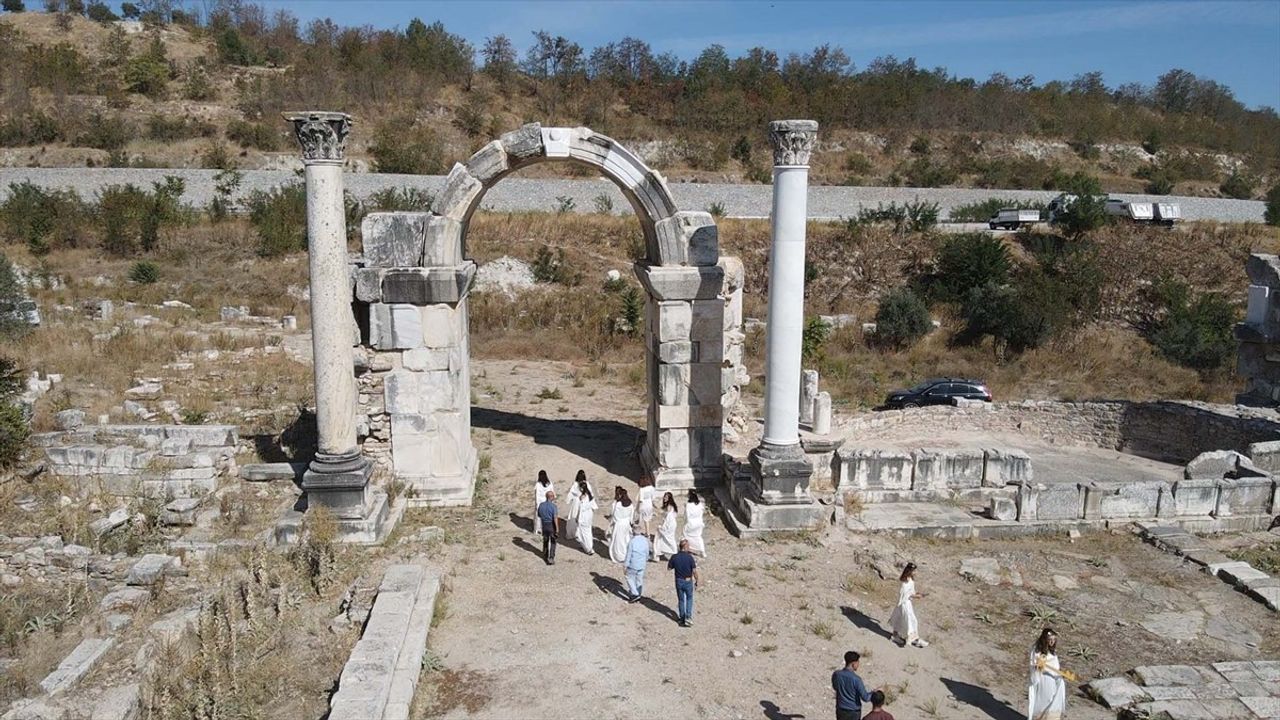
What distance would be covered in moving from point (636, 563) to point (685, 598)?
665 mm

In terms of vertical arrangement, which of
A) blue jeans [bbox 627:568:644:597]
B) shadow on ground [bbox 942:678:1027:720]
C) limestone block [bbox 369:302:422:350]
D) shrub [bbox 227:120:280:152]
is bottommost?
shadow on ground [bbox 942:678:1027:720]

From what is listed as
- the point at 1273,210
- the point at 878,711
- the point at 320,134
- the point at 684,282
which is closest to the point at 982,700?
the point at 878,711

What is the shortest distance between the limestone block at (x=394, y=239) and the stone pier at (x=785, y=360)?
4473mm

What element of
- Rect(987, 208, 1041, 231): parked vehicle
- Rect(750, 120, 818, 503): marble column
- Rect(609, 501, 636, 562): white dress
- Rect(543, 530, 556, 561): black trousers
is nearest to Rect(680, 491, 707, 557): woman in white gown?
Rect(609, 501, 636, 562): white dress

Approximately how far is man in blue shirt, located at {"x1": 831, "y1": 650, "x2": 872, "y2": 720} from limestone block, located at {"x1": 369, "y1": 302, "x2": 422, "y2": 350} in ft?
22.3

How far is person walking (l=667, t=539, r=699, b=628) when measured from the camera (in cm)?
802

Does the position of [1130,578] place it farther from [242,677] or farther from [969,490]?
[242,677]

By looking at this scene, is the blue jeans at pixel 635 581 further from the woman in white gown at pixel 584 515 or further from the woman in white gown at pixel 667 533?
the woman in white gown at pixel 584 515

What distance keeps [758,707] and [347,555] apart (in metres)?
5.02

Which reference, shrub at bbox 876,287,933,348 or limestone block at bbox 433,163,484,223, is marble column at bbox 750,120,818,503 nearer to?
limestone block at bbox 433,163,484,223

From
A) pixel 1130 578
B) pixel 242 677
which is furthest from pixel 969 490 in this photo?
pixel 242 677

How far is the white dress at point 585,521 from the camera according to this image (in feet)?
32.7

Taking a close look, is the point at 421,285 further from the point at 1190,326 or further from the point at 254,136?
the point at 254,136

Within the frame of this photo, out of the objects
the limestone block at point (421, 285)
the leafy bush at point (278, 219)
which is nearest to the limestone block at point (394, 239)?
the limestone block at point (421, 285)
